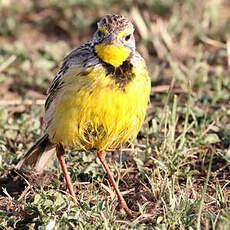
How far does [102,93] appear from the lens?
3941 mm

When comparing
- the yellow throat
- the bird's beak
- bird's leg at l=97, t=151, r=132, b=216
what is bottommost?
bird's leg at l=97, t=151, r=132, b=216

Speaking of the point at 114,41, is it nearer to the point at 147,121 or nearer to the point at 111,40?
the point at 111,40

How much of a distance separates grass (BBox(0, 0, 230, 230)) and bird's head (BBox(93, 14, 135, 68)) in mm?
971

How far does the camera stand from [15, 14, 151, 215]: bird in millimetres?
3967

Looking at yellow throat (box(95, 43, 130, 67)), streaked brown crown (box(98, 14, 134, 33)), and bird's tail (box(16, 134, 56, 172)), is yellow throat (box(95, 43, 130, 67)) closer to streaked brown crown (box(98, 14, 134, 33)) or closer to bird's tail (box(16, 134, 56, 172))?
streaked brown crown (box(98, 14, 134, 33))

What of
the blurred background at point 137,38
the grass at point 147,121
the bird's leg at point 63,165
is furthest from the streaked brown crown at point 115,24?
the blurred background at point 137,38

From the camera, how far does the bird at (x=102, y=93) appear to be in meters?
3.97

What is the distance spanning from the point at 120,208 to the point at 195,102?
7.19 feet

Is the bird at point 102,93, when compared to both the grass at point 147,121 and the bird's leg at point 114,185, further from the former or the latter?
the grass at point 147,121

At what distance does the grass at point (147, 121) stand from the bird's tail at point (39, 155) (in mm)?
116

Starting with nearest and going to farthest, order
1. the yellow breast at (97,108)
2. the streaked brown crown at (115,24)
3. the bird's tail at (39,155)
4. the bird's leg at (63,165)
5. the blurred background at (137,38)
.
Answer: the yellow breast at (97,108) < the streaked brown crown at (115,24) < the bird's leg at (63,165) < the bird's tail at (39,155) < the blurred background at (137,38)

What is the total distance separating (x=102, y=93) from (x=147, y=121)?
165 cm

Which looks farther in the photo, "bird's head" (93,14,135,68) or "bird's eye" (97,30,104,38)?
"bird's eye" (97,30,104,38)

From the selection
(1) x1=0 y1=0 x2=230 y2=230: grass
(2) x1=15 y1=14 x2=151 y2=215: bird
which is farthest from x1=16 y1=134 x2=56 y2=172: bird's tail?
(2) x1=15 y1=14 x2=151 y2=215: bird
